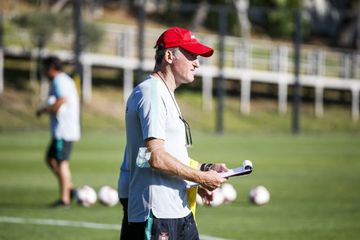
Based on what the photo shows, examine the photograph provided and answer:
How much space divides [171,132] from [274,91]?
38.9 m

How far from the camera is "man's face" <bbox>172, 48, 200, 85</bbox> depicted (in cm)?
732

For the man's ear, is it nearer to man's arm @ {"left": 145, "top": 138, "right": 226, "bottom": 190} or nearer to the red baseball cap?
the red baseball cap

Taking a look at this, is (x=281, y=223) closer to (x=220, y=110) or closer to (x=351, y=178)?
(x=351, y=178)

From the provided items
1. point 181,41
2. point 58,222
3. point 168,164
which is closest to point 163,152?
point 168,164

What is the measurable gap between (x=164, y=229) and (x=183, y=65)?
1.20 metres

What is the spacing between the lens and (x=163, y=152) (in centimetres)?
709

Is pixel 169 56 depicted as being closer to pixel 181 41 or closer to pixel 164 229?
pixel 181 41

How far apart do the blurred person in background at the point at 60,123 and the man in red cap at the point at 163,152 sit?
8.93 m

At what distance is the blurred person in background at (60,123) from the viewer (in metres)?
16.3

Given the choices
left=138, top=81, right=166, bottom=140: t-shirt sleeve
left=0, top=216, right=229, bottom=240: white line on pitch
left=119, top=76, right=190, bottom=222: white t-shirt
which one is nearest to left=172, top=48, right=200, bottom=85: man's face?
left=119, top=76, right=190, bottom=222: white t-shirt

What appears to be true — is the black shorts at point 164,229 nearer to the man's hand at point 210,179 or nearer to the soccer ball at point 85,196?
the man's hand at point 210,179

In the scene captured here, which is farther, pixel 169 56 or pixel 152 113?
pixel 169 56

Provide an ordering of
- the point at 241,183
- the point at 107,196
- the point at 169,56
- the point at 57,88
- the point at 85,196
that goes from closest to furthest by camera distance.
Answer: the point at 169,56, the point at 107,196, the point at 85,196, the point at 57,88, the point at 241,183

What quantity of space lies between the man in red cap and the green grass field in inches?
227
